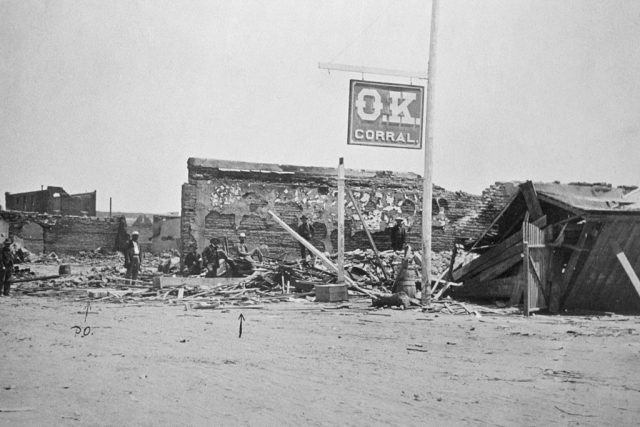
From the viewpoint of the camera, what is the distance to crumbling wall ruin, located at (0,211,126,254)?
33656 mm

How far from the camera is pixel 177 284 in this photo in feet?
50.0

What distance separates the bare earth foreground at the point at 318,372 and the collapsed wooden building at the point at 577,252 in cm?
112

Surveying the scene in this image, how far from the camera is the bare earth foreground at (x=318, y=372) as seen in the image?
4699 mm

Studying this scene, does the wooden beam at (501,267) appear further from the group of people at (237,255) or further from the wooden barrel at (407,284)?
the group of people at (237,255)

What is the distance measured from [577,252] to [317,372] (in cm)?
648

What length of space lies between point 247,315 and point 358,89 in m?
Answer: 4.57

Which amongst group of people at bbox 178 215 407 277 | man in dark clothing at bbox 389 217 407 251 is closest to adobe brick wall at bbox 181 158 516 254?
group of people at bbox 178 215 407 277

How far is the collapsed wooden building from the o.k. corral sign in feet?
8.09

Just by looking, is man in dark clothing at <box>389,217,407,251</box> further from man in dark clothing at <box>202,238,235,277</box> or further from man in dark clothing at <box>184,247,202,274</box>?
man in dark clothing at <box>184,247,202,274</box>

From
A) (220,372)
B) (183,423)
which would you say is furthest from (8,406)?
(220,372)

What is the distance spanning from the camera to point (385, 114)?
39.3 feet

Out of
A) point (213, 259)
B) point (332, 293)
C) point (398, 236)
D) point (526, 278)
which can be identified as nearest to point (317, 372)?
point (526, 278)

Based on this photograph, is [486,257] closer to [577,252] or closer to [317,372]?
[577,252]

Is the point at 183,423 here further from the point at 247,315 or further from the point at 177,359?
the point at 247,315
